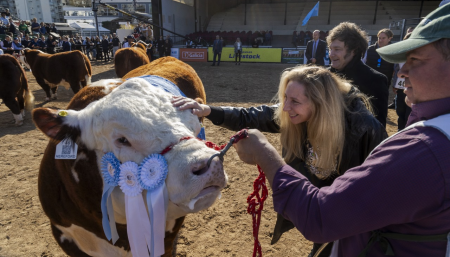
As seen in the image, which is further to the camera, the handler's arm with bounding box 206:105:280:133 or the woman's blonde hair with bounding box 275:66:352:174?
the handler's arm with bounding box 206:105:280:133

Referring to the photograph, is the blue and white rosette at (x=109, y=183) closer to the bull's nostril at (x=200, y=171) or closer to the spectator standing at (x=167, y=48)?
the bull's nostril at (x=200, y=171)

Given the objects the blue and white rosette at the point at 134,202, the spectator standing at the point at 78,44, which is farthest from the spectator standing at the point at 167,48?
the blue and white rosette at the point at 134,202

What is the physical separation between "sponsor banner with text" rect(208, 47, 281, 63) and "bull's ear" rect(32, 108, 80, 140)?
51.4 ft

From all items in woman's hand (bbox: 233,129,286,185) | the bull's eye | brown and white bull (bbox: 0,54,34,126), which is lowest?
brown and white bull (bbox: 0,54,34,126)

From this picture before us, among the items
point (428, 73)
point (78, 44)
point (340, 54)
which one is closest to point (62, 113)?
point (428, 73)

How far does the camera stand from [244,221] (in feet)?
10.2

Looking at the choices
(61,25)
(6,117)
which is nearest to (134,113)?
(6,117)

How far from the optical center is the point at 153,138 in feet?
4.76

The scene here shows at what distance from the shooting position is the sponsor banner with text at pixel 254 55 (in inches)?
639

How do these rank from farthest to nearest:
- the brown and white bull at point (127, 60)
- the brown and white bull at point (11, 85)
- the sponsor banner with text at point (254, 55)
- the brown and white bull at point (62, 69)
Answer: the sponsor banner with text at point (254, 55)
the brown and white bull at point (127, 60)
the brown and white bull at point (62, 69)
the brown and white bull at point (11, 85)

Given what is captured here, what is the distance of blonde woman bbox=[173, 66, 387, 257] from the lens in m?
1.62

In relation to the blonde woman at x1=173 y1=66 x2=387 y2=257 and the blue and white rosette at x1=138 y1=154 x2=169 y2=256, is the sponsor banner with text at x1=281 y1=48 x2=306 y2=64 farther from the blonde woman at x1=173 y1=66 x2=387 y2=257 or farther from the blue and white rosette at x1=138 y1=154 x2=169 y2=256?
the blue and white rosette at x1=138 y1=154 x2=169 y2=256

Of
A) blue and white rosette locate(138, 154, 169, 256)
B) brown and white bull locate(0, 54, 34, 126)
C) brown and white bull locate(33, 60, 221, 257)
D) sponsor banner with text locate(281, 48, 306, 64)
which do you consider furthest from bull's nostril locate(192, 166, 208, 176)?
sponsor banner with text locate(281, 48, 306, 64)

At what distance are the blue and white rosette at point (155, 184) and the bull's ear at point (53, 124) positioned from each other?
0.59 m
